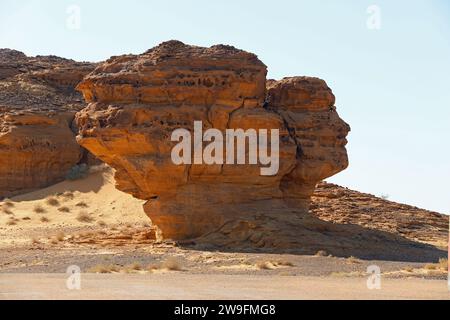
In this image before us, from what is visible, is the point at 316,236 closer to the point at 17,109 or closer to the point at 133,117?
the point at 133,117

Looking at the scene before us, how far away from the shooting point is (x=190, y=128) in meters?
24.7

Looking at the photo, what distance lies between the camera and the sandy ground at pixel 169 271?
14.6 meters

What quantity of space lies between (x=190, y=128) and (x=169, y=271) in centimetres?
642

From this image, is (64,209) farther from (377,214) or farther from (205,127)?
(205,127)

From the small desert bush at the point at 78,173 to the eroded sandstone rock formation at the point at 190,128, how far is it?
1724 centimetres

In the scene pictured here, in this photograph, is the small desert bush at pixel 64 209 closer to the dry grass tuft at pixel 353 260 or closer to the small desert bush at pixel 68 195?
the small desert bush at pixel 68 195

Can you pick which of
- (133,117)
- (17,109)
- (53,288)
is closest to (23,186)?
(17,109)

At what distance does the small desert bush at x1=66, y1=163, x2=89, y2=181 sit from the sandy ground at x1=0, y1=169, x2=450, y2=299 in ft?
28.4

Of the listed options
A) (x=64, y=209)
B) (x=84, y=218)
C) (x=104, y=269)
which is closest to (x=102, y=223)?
(x=84, y=218)

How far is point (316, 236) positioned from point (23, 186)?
23158mm

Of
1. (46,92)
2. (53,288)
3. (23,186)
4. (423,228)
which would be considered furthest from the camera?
(46,92)

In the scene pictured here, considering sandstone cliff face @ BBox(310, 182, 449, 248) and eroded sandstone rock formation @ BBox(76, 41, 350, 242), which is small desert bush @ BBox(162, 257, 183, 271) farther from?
sandstone cliff face @ BBox(310, 182, 449, 248)

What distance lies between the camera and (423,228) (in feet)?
110

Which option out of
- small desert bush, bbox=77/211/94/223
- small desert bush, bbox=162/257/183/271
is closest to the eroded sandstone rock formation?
small desert bush, bbox=162/257/183/271
